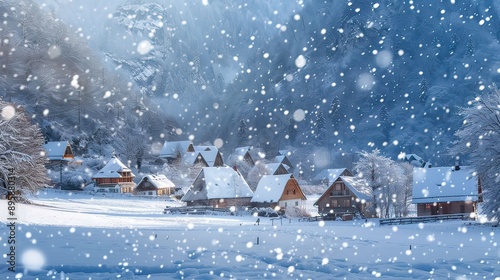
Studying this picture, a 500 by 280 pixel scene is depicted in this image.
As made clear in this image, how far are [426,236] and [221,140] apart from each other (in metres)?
149

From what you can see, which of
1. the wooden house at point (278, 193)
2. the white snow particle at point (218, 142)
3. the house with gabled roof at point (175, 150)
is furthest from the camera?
the white snow particle at point (218, 142)

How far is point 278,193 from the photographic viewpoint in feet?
215

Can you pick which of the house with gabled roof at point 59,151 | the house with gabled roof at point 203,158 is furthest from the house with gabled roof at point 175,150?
the house with gabled roof at point 59,151

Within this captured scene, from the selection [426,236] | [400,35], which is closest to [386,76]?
[400,35]

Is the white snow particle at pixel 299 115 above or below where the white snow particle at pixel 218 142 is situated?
above

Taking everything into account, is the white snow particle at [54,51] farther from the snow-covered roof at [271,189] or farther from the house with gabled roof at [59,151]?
the snow-covered roof at [271,189]

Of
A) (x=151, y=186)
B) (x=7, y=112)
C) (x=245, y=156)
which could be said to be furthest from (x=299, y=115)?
(x=7, y=112)

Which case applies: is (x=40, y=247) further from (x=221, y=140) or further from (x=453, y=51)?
(x=453, y=51)

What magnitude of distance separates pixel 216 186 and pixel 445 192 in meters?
30.9

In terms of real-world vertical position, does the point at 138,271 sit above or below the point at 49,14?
below

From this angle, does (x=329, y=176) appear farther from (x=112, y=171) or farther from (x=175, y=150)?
(x=112, y=171)

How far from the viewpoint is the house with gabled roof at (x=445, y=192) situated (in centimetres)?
5447

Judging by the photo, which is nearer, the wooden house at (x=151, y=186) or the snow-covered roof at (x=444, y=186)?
the snow-covered roof at (x=444, y=186)

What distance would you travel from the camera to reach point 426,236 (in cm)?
3053
